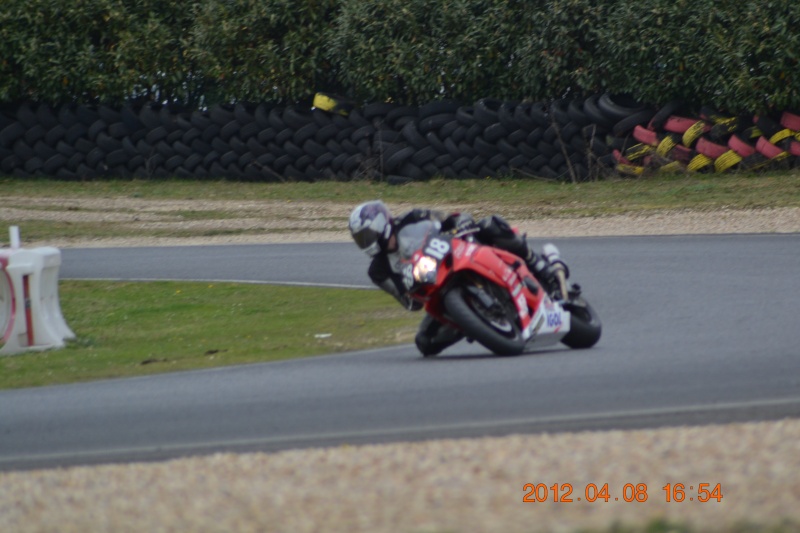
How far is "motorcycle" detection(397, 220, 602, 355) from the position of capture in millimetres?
8133

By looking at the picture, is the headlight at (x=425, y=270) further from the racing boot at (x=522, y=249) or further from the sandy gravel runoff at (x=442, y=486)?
the sandy gravel runoff at (x=442, y=486)

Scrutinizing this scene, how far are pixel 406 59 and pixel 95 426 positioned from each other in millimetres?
16773

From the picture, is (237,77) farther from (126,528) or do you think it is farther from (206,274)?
(126,528)

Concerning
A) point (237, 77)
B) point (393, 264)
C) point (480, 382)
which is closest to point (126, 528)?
point (480, 382)

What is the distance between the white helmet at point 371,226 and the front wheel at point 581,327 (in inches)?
56.5

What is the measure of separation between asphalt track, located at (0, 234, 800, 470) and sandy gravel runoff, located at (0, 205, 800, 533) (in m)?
0.46

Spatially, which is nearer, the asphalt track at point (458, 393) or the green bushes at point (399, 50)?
the asphalt track at point (458, 393)

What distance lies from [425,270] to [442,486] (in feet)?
10.1

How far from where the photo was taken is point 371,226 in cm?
824

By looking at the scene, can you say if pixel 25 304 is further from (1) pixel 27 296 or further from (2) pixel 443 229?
(2) pixel 443 229

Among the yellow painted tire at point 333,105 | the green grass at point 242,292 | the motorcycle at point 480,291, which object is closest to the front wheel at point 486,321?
the motorcycle at point 480,291

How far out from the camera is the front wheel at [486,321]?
812 cm

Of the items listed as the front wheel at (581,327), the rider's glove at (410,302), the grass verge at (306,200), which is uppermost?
the rider's glove at (410,302)

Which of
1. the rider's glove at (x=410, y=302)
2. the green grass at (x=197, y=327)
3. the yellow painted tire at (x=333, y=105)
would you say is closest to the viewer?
the rider's glove at (x=410, y=302)
